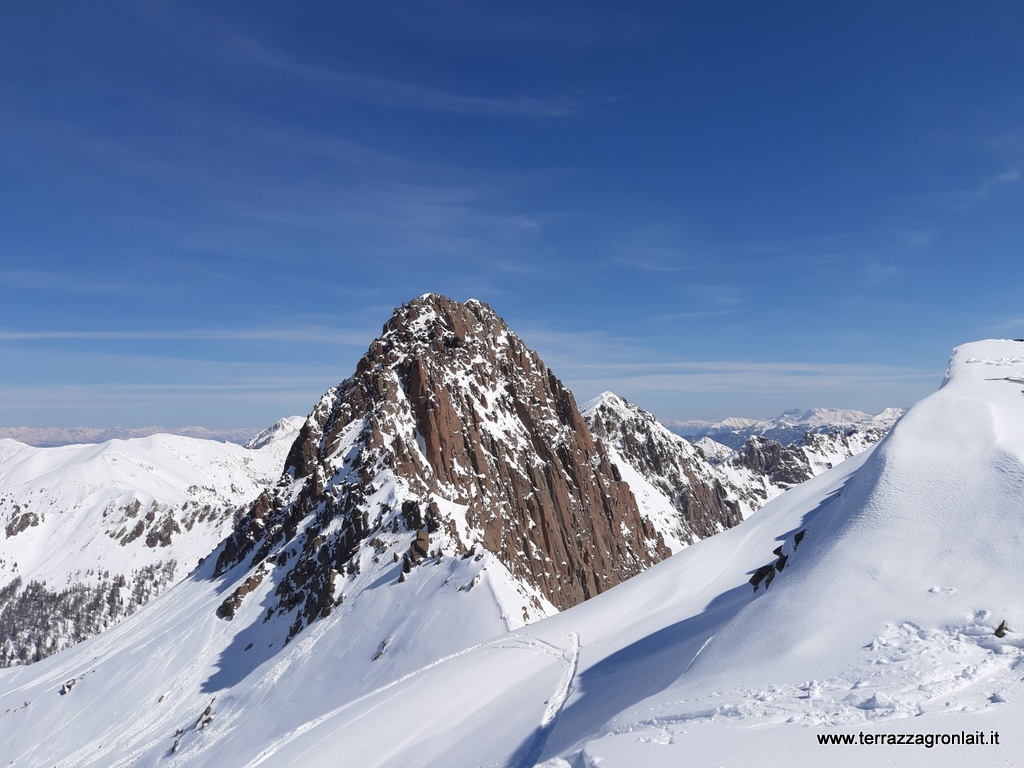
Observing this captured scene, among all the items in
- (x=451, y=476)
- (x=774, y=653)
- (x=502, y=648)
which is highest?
(x=451, y=476)

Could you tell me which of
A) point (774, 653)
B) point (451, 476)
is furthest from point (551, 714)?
point (451, 476)

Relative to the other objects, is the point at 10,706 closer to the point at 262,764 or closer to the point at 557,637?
the point at 262,764

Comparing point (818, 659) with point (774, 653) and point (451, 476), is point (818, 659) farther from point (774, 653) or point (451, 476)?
point (451, 476)

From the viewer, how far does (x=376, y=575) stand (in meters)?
55.9

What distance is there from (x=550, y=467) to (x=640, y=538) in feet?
84.3

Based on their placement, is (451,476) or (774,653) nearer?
(774,653)

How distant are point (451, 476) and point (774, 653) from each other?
58.1 metres

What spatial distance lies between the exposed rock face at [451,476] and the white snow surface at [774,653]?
21069 mm

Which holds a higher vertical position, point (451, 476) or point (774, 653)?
point (451, 476)

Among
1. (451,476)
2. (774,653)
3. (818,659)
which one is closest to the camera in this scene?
(818,659)

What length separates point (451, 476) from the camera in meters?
69.8

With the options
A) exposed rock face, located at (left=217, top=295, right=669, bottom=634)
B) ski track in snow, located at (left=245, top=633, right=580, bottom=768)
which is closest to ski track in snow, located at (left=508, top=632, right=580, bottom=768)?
ski track in snow, located at (left=245, top=633, right=580, bottom=768)

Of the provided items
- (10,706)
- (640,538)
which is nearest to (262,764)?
(10,706)

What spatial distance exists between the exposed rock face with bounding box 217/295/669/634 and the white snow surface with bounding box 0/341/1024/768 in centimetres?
2107
